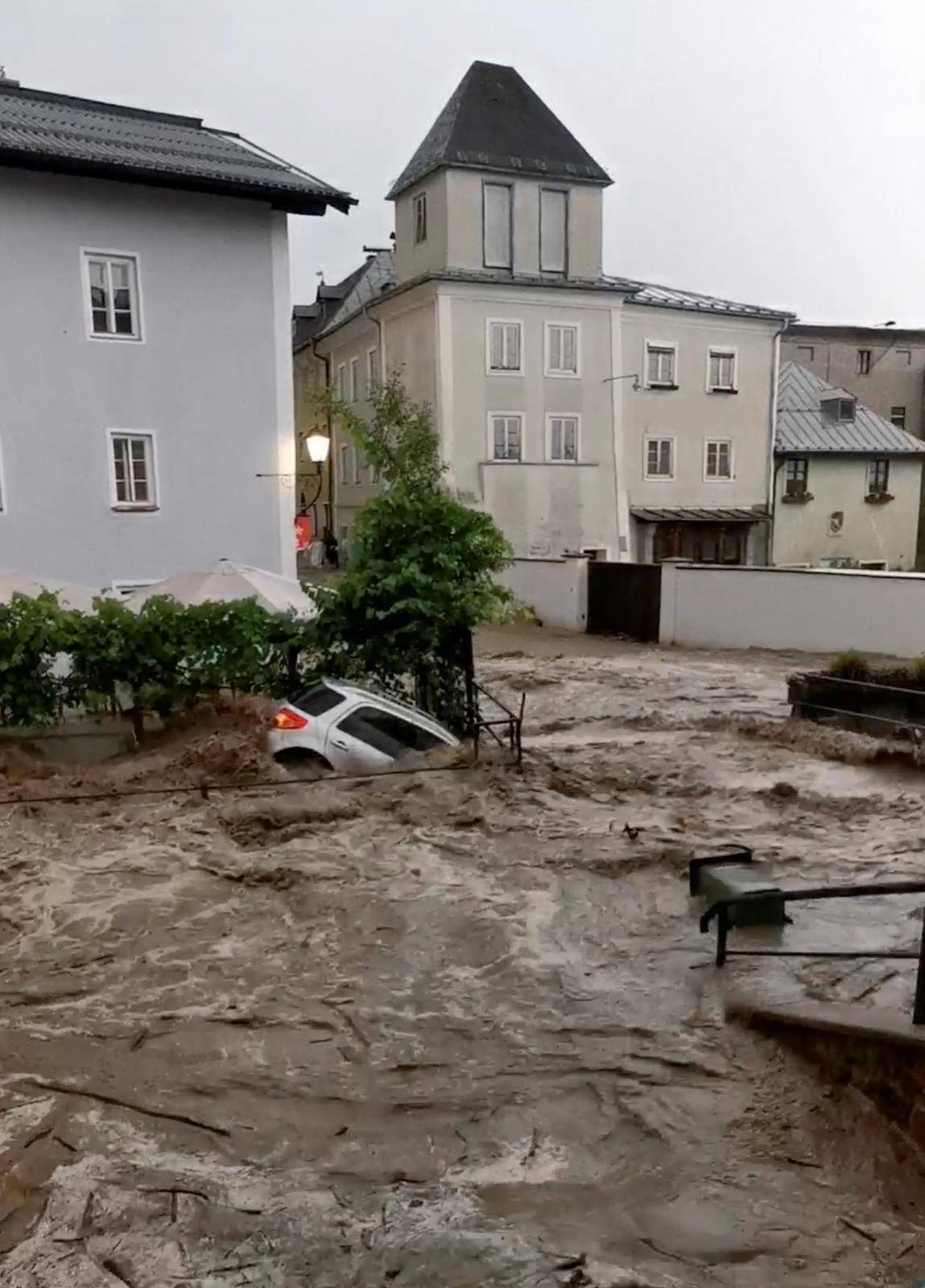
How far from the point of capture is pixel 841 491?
114 feet

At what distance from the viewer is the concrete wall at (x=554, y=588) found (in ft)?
83.0

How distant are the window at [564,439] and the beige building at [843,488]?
8.91m

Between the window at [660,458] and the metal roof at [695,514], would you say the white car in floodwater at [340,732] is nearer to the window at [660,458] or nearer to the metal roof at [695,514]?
the metal roof at [695,514]

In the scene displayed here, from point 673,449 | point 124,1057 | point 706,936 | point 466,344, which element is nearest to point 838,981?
point 706,936

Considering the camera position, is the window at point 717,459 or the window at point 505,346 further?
the window at point 717,459

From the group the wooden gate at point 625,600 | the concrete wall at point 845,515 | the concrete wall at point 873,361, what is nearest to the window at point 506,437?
the wooden gate at point 625,600

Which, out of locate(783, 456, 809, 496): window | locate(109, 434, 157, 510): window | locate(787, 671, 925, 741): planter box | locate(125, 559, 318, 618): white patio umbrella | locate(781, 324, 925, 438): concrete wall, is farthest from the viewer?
locate(781, 324, 925, 438): concrete wall

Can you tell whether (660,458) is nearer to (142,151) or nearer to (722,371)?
(722,371)

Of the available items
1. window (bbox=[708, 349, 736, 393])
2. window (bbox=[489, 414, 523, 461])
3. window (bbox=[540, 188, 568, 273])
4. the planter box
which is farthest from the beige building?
the planter box

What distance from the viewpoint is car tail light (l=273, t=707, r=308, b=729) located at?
10.9 meters

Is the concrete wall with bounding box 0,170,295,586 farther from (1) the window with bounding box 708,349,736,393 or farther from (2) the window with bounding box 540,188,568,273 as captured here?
(1) the window with bounding box 708,349,736,393

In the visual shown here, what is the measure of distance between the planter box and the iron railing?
8896 mm

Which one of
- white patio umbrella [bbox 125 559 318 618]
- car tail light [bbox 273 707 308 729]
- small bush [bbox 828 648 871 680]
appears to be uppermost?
white patio umbrella [bbox 125 559 318 618]

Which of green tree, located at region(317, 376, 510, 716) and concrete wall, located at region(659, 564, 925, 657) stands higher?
green tree, located at region(317, 376, 510, 716)
